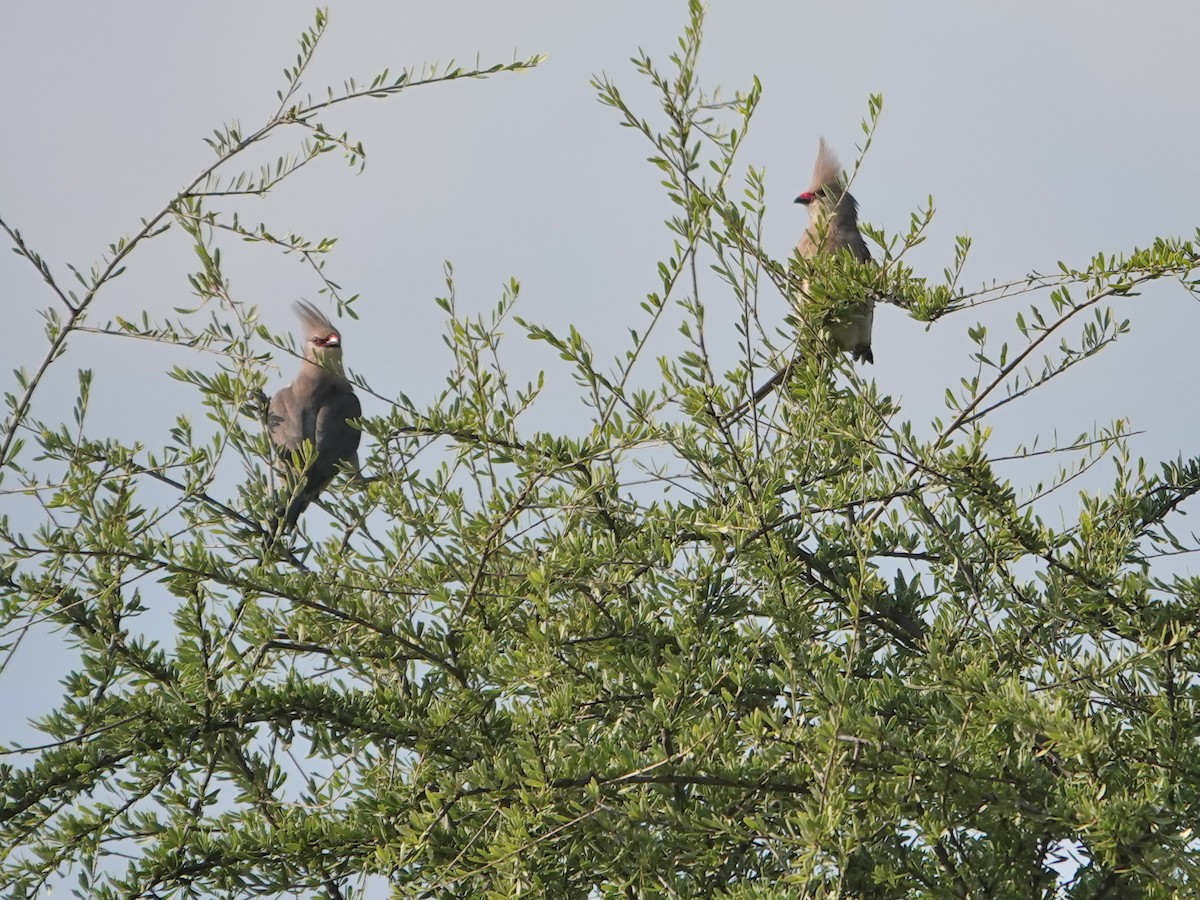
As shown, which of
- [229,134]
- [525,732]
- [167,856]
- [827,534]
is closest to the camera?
[525,732]

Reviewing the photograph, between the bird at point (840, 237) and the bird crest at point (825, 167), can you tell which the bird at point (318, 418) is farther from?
the bird crest at point (825, 167)

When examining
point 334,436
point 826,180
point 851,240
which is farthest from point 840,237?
point 334,436

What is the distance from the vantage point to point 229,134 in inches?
147

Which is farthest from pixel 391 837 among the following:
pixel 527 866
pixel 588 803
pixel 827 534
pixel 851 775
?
pixel 827 534

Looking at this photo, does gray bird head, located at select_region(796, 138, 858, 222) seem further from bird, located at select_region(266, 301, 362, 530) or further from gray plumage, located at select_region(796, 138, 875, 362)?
bird, located at select_region(266, 301, 362, 530)

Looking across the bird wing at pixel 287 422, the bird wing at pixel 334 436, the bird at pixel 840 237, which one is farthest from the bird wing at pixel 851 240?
the bird wing at pixel 287 422

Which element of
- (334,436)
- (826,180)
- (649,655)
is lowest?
(649,655)

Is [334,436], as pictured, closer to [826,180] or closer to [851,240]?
[851,240]

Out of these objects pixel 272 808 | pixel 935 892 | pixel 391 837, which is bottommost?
pixel 935 892

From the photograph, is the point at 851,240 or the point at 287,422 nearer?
the point at 287,422

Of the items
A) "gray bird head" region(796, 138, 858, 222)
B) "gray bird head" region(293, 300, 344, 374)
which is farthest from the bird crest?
"gray bird head" region(293, 300, 344, 374)

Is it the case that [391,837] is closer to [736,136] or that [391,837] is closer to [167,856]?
[167,856]

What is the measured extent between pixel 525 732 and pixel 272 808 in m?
0.91

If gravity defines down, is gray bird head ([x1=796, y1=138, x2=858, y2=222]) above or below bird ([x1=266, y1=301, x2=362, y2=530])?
above
